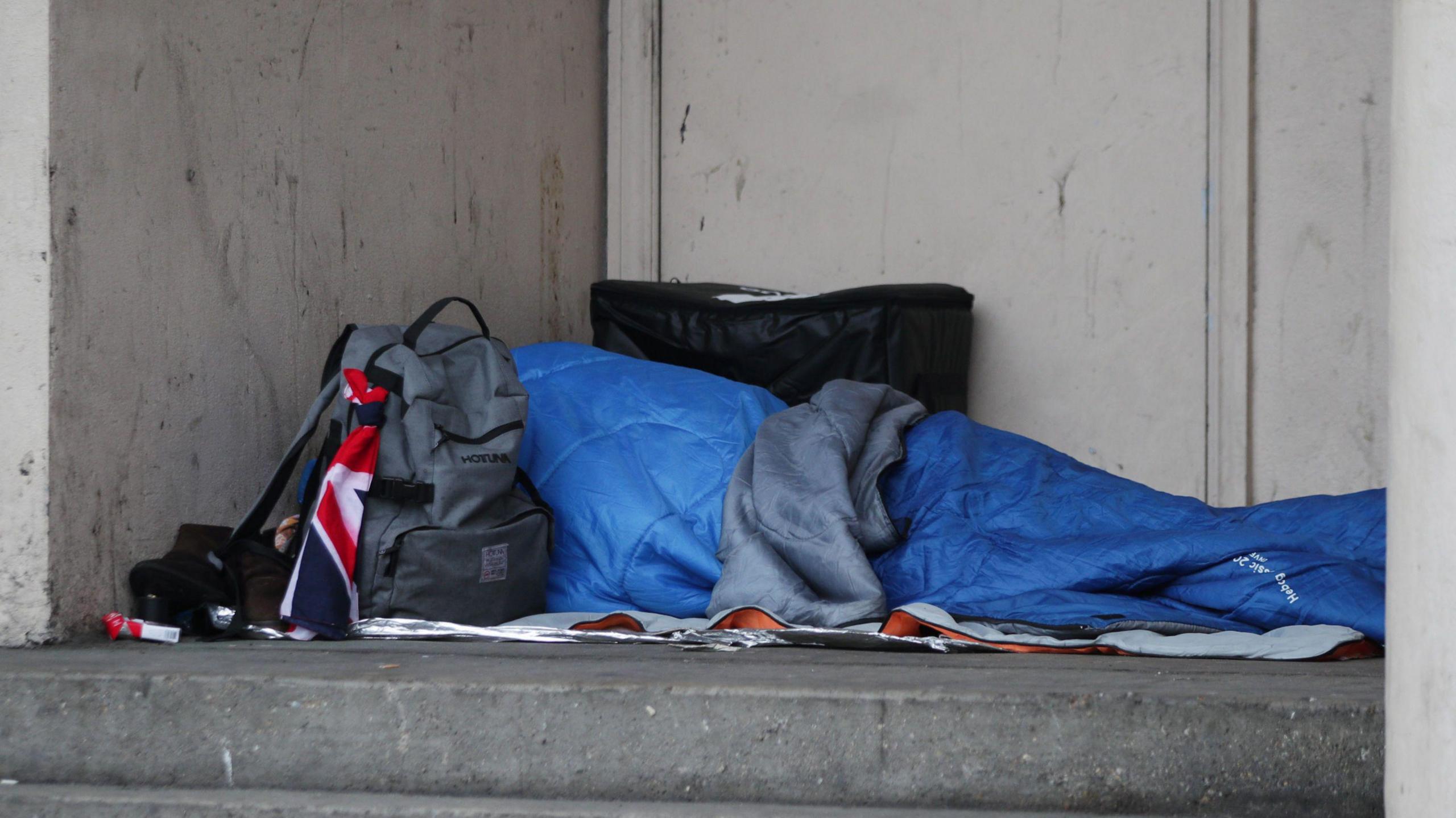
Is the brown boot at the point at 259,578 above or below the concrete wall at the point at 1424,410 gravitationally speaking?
below

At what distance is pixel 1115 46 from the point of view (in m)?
2.76

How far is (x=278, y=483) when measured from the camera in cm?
177

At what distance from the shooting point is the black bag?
8.36 ft

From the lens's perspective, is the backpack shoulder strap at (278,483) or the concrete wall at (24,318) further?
the backpack shoulder strap at (278,483)

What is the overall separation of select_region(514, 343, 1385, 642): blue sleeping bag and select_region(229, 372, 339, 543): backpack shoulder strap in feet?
1.31

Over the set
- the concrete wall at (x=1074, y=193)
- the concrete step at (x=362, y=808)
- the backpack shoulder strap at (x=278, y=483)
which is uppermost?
the concrete wall at (x=1074, y=193)

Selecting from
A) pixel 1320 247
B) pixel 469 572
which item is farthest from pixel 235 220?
pixel 1320 247

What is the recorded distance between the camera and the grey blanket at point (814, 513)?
68.5 inches

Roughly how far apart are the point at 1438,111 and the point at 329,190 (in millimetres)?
1708

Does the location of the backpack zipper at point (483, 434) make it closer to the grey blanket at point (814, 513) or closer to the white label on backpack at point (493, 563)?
the white label on backpack at point (493, 563)

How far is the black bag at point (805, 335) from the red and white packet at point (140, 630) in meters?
1.25

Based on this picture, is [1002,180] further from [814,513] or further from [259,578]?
[259,578]

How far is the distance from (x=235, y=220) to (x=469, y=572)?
0.63 metres

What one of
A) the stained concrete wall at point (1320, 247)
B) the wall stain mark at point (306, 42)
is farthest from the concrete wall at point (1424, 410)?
the stained concrete wall at point (1320, 247)
